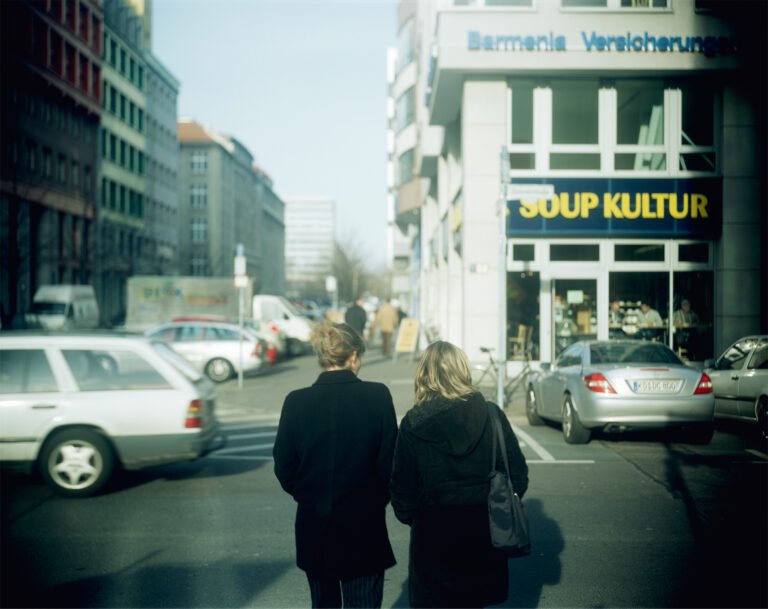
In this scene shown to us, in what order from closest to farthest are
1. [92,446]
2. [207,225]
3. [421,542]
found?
[421,542]
[92,446]
[207,225]

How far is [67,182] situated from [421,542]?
5848 centimetres

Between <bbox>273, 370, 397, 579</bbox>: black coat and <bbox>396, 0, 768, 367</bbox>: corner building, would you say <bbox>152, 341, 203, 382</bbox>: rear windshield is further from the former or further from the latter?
<bbox>396, 0, 768, 367</bbox>: corner building

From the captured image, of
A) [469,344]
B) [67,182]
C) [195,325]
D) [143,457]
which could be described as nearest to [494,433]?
[143,457]

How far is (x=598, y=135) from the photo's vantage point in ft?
66.8

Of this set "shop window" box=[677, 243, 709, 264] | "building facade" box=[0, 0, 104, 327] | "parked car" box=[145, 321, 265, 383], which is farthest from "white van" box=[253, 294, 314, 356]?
"shop window" box=[677, 243, 709, 264]

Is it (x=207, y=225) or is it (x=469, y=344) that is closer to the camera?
(x=469, y=344)

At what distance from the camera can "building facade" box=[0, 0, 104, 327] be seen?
150 ft

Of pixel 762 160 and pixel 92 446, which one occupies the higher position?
pixel 762 160

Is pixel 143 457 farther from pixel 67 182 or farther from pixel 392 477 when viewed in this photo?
pixel 67 182

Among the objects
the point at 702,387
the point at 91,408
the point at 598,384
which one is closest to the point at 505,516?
the point at 91,408

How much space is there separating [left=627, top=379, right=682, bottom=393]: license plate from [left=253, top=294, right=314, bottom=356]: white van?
22174 mm

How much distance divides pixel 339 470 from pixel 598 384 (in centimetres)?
773

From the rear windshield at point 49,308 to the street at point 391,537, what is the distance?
29.9 meters

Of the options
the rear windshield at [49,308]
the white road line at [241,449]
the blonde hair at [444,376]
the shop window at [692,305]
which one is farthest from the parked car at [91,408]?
the rear windshield at [49,308]
